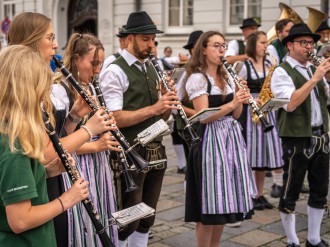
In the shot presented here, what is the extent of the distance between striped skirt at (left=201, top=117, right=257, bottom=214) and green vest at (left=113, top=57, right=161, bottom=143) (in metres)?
0.51

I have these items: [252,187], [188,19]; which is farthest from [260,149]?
[188,19]

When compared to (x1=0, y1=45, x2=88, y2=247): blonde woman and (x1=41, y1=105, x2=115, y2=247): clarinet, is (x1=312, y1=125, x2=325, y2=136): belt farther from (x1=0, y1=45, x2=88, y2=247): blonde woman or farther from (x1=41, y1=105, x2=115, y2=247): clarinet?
(x1=0, y1=45, x2=88, y2=247): blonde woman

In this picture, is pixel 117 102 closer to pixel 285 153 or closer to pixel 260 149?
pixel 285 153

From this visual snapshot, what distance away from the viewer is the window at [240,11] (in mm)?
13477

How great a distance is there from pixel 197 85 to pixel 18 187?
2.12 metres

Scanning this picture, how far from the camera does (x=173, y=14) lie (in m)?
15.2

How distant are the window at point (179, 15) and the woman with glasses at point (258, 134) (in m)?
8.94

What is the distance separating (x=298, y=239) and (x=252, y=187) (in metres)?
0.96

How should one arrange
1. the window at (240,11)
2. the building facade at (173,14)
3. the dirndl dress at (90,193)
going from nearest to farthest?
Result: the dirndl dress at (90,193) < the building facade at (173,14) < the window at (240,11)

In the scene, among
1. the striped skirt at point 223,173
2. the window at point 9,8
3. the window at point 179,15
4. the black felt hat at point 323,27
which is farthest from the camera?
the window at point 9,8

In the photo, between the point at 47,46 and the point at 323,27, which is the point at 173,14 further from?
the point at 47,46

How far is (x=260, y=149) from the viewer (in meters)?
5.78

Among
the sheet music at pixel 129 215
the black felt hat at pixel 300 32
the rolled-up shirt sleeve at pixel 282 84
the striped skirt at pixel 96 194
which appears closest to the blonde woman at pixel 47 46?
the striped skirt at pixel 96 194

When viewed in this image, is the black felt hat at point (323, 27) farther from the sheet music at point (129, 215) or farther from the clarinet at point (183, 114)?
the sheet music at point (129, 215)
